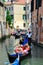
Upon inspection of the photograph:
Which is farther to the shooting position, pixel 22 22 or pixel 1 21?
pixel 22 22

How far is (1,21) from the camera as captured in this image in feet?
120

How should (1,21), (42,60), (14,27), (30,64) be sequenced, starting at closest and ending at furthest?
(30,64)
(42,60)
(1,21)
(14,27)

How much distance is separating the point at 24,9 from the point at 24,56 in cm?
3638

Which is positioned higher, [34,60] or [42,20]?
[42,20]

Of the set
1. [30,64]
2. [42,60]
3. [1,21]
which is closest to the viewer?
[30,64]

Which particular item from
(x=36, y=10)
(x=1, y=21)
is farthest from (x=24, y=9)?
(x=36, y=10)

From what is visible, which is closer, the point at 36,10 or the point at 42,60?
the point at 42,60

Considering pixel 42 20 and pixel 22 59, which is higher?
pixel 42 20

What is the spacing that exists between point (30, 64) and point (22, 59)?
1.06 meters

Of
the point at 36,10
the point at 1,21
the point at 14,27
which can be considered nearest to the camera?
the point at 36,10

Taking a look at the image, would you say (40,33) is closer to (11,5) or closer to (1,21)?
(1,21)

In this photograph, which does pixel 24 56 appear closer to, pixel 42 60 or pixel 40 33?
pixel 42 60

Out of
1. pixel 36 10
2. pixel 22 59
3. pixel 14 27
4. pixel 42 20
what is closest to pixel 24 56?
pixel 22 59

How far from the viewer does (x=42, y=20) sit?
73.4ft
